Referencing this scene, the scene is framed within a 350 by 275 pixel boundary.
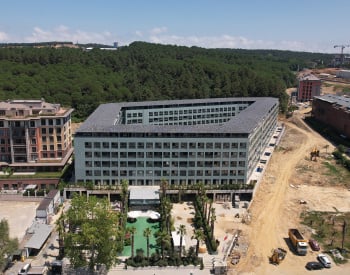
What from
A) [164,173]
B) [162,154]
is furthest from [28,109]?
[164,173]

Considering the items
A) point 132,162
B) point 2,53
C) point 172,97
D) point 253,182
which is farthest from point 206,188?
point 2,53

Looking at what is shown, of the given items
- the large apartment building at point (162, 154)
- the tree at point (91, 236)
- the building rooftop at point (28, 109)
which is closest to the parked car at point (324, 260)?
the large apartment building at point (162, 154)

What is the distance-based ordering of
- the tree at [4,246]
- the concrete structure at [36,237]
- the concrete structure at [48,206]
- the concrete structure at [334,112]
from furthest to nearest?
1. the concrete structure at [334,112]
2. the concrete structure at [48,206]
3. the concrete structure at [36,237]
4. the tree at [4,246]

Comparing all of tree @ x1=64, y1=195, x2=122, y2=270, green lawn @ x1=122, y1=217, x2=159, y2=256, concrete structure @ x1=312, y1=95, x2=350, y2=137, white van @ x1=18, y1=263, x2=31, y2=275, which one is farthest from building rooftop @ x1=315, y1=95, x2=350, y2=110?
white van @ x1=18, y1=263, x2=31, y2=275

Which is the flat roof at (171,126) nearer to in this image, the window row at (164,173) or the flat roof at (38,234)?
the window row at (164,173)

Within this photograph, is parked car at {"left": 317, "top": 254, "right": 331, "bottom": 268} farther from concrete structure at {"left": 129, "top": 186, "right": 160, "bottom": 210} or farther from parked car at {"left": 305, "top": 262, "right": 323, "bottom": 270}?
concrete structure at {"left": 129, "top": 186, "right": 160, "bottom": 210}

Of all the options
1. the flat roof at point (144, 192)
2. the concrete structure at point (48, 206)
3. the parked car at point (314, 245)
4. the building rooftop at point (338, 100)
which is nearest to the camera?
the parked car at point (314, 245)

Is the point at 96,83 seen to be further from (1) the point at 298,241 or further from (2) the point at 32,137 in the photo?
Result: (1) the point at 298,241
